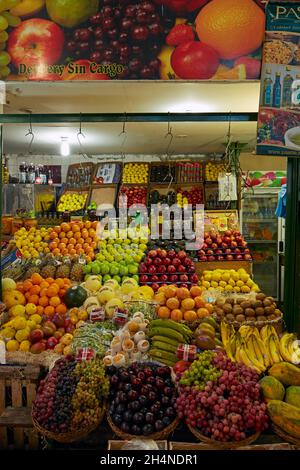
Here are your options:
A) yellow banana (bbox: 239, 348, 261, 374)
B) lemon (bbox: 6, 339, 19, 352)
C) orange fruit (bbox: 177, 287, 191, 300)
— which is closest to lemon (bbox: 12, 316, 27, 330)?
lemon (bbox: 6, 339, 19, 352)

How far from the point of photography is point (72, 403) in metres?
2.66

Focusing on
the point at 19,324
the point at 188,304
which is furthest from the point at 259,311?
the point at 19,324

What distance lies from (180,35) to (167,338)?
94.4 inches

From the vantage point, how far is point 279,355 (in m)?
3.24

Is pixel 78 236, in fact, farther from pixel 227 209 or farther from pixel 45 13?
pixel 227 209

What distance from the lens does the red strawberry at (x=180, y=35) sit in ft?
11.3

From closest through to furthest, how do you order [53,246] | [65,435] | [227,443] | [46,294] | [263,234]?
[227,443], [65,435], [46,294], [53,246], [263,234]

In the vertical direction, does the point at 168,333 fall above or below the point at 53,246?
below

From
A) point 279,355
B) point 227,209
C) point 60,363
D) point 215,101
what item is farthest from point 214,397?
point 227,209

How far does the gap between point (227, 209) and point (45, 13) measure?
624 centimetres

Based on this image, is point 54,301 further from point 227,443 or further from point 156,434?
point 227,443

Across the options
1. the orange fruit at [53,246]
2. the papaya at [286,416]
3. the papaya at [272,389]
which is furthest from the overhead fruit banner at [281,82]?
the orange fruit at [53,246]

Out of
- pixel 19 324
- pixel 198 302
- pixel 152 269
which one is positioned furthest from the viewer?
pixel 152 269

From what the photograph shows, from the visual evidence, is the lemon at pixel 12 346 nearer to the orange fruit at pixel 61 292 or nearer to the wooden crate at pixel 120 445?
the orange fruit at pixel 61 292
